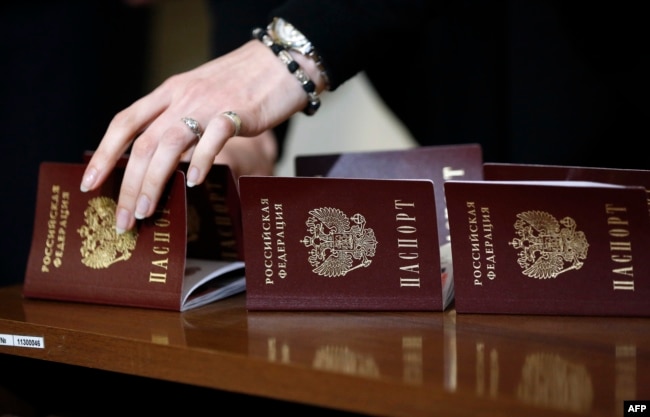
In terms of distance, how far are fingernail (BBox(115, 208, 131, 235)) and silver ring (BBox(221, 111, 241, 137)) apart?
0.11m

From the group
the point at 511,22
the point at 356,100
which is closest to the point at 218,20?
the point at 511,22

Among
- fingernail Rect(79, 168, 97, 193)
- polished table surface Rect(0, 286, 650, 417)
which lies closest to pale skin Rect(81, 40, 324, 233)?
fingernail Rect(79, 168, 97, 193)

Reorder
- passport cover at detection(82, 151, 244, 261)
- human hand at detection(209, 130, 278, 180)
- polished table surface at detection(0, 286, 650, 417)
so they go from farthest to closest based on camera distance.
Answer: human hand at detection(209, 130, 278, 180) → passport cover at detection(82, 151, 244, 261) → polished table surface at detection(0, 286, 650, 417)

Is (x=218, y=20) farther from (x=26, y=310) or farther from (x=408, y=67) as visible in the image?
(x=26, y=310)

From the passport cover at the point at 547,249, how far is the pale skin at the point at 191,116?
0.67ft

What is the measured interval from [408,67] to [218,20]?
30cm

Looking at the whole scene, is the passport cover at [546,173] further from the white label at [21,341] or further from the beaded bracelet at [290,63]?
the white label at [21,341]

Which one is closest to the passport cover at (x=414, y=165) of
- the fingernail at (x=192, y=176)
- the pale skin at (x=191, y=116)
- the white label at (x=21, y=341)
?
the pale skin at (x=191, y=116)

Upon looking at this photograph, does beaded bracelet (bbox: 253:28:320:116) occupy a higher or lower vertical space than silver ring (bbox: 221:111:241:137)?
higher

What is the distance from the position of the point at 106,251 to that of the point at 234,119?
0.16 m

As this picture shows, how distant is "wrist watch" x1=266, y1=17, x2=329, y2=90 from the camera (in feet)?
2.49

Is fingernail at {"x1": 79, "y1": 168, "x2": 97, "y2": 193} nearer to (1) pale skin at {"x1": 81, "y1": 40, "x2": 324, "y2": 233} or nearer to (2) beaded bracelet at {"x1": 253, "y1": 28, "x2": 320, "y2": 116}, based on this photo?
(1) pale skin at {"x1": 81, "y1": 40, "x2": 324, "y2": 233}

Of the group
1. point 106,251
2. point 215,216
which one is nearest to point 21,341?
point 106,251

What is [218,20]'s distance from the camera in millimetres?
1259
